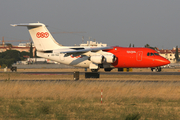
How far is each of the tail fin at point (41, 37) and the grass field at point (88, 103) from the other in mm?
21482

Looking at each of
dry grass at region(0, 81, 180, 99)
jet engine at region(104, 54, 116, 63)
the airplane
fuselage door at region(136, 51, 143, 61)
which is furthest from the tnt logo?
dry grass at region(0, 81, 180, 99)

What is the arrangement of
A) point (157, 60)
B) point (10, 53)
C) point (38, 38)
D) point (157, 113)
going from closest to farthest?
point (157, 113), point (157, 60), point (38, 38), point (10, 53)

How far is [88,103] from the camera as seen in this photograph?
16188 millimetres

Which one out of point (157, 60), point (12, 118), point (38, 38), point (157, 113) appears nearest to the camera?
point (12, 118)

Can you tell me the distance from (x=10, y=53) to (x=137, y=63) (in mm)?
146016

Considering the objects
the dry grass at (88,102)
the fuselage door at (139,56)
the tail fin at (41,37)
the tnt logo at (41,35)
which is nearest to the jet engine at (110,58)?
the fuselage door at (139,56)

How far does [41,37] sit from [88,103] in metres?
29.2

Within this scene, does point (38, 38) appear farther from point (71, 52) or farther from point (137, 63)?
point (137, 63)

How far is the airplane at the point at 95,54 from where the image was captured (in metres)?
40.2

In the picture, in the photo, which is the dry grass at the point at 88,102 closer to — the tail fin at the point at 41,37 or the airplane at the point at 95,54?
the airplane at the point at 95,54

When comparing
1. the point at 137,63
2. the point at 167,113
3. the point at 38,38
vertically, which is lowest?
the point at 167,113

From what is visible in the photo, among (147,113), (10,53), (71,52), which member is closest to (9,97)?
(147,113)

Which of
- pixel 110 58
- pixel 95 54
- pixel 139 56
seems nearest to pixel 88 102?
pixel 110 58

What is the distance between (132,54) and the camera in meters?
40.4
